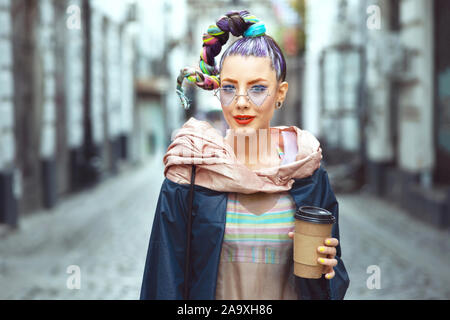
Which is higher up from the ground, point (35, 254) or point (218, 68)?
point (218, 68)

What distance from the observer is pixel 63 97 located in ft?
40.5

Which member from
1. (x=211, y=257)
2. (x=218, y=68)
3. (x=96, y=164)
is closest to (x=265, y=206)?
(x=211, y=257)

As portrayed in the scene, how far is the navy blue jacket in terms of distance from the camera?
1915 millimetres

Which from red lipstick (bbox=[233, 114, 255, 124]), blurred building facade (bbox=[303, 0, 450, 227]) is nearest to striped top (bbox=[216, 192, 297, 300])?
red lipstick (bbox=[233, 114, 255, 124])

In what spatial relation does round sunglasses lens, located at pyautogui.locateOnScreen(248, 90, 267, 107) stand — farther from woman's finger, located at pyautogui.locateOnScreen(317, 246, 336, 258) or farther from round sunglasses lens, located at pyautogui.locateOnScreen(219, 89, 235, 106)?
woman's finger, located at pyautogui.locateOnScreen(317, 246, 336, 258)

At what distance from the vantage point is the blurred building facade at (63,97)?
350 inches

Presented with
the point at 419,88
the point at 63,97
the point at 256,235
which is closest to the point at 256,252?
the point at 256,235

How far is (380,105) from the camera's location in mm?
12086

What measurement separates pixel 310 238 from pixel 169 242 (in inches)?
18.7

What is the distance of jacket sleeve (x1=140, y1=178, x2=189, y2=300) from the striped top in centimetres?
14

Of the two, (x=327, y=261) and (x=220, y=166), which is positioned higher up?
(x=220, y=166)

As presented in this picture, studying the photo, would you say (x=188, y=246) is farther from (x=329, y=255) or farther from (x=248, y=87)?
(x=248, y=87)
